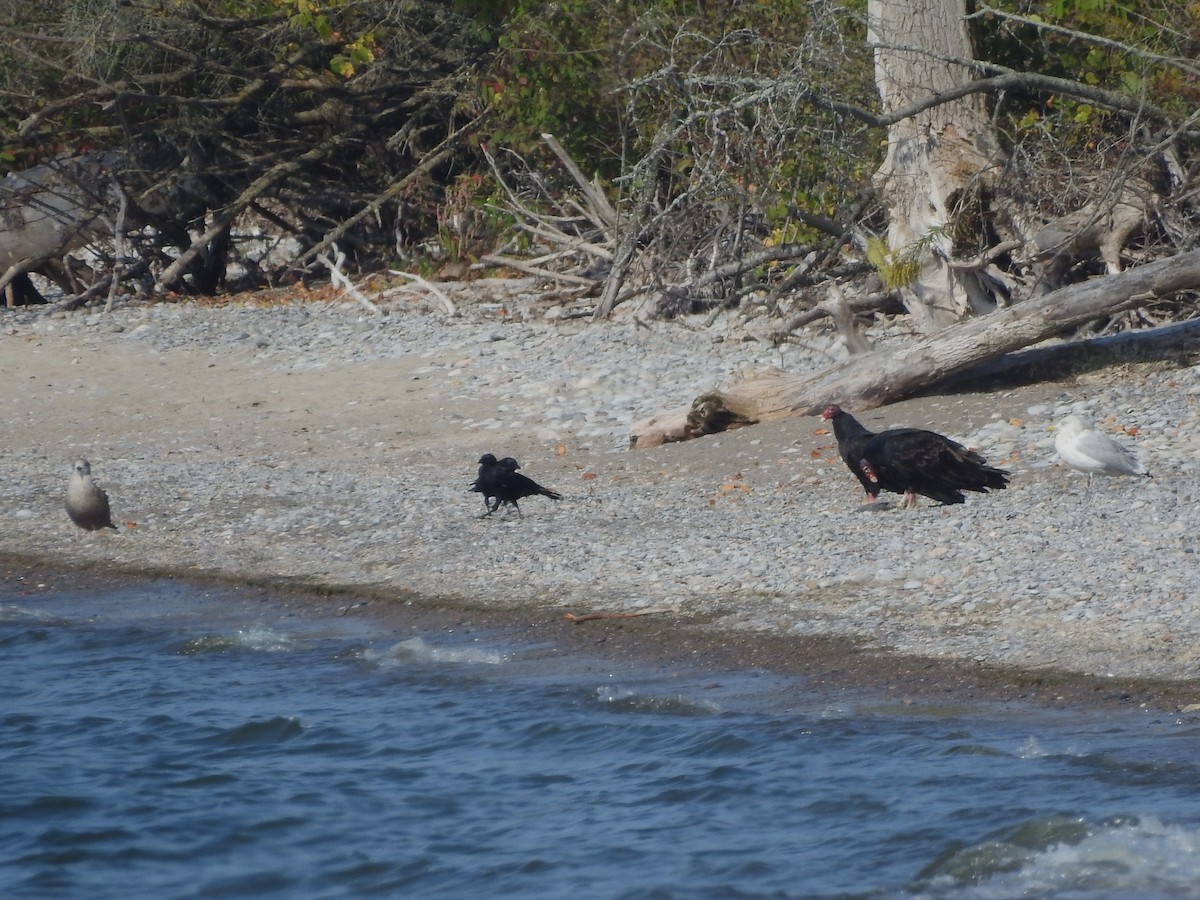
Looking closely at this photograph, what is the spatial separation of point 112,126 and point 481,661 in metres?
14.9

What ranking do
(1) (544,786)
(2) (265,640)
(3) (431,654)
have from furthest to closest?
1. (2) (265,640)
2. (3) (431,654)
3. (1) (544,786)

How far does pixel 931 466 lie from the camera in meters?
8.98

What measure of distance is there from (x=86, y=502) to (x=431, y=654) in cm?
360

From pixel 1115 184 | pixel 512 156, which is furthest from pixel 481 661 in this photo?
pixel 512 156

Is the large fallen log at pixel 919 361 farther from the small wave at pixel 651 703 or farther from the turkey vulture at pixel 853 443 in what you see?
the small wave at pixel 651 703

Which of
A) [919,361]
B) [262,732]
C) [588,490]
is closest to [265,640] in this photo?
[262,732]

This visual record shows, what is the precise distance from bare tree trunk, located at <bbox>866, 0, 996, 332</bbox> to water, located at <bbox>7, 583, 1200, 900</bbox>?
22.8ft

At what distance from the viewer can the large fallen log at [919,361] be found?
11102mm

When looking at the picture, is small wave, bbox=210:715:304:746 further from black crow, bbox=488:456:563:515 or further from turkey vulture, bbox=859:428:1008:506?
turkey vulture, bbox=859:428:1008:506

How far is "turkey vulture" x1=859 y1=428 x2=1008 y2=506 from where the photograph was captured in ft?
29.4

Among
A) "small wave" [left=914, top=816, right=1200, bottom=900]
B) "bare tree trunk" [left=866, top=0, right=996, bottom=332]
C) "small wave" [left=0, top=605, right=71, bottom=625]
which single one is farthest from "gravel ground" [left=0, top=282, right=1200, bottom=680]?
"small wave" [left=914, top=816, right=1200, bottom=900]

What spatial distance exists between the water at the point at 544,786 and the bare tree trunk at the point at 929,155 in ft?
22.8

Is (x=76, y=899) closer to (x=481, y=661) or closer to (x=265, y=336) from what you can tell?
(x=481, y=661)

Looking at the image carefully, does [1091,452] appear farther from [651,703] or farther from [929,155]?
[929,155]
